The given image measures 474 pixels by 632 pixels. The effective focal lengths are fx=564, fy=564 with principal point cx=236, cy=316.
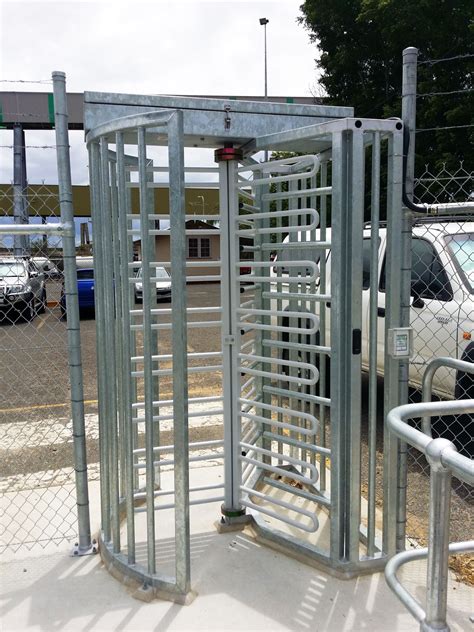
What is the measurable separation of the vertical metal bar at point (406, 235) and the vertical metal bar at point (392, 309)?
37mm

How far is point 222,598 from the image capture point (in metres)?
2.99

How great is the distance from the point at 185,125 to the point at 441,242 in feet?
9.43

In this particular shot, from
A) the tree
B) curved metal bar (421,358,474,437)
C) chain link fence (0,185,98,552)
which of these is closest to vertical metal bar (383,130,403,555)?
curved metal bar (421,358,474,437)

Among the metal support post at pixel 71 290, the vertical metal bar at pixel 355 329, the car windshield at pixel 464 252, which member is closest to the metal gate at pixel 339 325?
the vertical metal bar at pixel 355 329

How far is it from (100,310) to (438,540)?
223 cm

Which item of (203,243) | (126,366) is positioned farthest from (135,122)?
(203,243)

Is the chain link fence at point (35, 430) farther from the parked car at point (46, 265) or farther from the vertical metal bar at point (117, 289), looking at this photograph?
the vertical metal bar at point (117, 289)

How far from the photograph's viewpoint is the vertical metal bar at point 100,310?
125 inches

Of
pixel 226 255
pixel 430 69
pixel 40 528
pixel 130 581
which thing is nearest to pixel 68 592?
pixel 130 581

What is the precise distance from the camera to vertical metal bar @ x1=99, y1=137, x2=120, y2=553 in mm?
3061

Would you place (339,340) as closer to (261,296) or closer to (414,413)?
(261,296)

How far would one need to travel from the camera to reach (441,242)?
504cm

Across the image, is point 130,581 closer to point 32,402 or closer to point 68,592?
point 68,592

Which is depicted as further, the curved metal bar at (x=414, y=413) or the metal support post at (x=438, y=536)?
the curved metal bar at (x=414, y=413)
